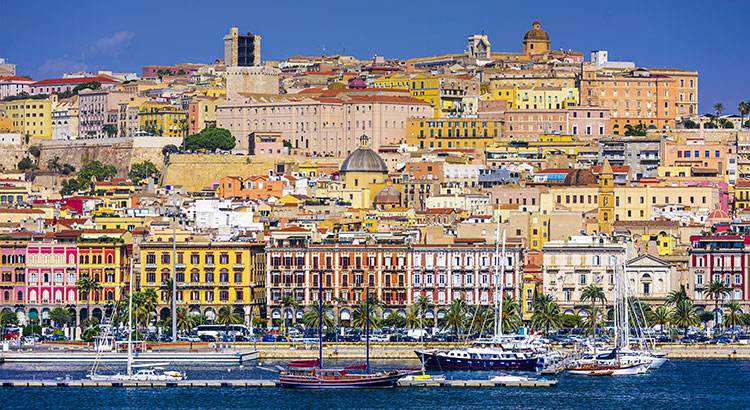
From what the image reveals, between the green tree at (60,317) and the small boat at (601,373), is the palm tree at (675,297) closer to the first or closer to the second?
the small boat at (601,373)

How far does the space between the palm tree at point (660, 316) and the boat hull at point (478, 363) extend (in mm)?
12749

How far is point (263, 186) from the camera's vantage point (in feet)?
455

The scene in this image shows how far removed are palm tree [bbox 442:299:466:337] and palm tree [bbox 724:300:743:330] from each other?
14.2 m

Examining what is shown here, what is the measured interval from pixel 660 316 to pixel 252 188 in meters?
50.7

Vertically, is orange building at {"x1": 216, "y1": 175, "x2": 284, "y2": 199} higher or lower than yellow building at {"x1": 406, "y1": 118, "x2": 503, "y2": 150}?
lower

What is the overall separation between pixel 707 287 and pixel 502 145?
5538 cm

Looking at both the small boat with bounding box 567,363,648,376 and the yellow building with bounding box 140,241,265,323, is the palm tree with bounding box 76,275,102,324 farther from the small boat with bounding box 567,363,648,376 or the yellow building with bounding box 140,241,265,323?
the small boat with bounding box 567,363,648,376

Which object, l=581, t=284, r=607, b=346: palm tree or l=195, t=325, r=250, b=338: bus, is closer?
l=581, t=284, r=607, b=346: palm tree

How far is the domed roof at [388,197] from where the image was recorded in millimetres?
130250

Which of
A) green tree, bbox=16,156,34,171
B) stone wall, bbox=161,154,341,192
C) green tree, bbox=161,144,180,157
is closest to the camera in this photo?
stone wall, bbox=161,154,341,192

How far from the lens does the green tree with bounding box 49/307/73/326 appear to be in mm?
101375

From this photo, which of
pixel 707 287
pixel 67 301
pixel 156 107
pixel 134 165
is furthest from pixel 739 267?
pixel 156 107

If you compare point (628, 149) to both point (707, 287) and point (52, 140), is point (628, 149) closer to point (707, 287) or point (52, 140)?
point (707, 287)

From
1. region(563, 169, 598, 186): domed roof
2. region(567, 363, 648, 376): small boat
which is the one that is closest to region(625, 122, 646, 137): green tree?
region(563, 169, 598, 186): domed roof
